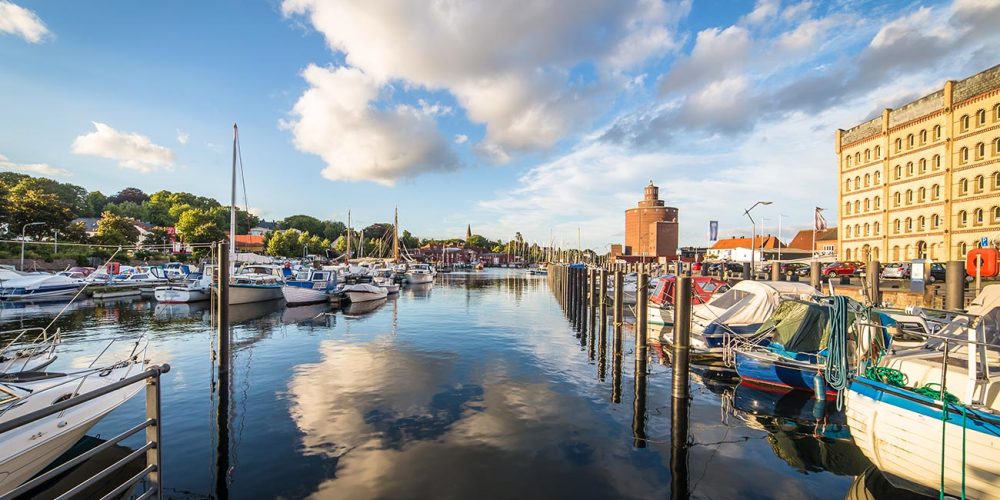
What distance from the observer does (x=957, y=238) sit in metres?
47.2

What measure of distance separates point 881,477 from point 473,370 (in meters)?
11.2

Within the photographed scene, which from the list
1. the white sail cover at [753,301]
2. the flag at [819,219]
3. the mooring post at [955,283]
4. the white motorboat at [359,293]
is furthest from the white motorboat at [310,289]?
the flag at [819,219]

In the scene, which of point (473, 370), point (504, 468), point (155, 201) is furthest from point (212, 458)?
point (155, 201)

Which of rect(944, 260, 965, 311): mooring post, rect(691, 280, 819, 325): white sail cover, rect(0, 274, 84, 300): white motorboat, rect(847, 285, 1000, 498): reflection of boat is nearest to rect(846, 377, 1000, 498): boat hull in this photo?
rect(847, 285, 1000, 498): reflection of boat

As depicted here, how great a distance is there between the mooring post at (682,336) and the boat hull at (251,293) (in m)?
34.7

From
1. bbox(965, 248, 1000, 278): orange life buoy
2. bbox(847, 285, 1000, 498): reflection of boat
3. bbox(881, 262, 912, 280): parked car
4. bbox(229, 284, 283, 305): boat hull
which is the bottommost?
bbox(229, 284, 283, 305): boat hull

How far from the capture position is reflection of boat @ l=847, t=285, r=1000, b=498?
6371 mm

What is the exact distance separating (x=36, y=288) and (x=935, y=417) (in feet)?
179

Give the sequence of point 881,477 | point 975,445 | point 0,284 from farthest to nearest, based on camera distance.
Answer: point 0,284
point 881,477
point 975,445

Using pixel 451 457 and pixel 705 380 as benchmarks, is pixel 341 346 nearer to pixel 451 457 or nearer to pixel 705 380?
pixel 451 457

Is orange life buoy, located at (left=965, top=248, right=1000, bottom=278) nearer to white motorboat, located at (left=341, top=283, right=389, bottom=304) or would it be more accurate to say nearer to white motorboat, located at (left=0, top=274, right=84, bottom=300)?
white motorboat, located at (left=341, top=283, right=389, bottom=304)

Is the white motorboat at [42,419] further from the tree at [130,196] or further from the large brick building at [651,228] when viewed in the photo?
the tree at [130,196]

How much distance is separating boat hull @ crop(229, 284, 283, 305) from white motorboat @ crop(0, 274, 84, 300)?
15536mm

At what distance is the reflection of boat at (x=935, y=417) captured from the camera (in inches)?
251
